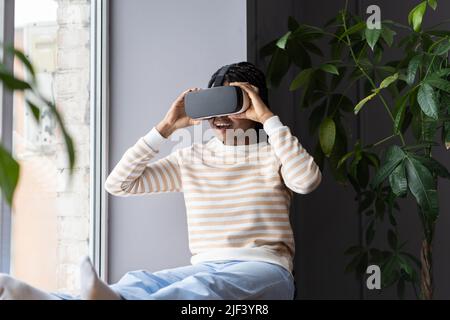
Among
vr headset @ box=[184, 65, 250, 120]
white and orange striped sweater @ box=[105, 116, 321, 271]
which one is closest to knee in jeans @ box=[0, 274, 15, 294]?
white and orange striped sweater @ box=[105, 116, 321, 271]

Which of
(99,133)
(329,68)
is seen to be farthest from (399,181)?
(99,133)

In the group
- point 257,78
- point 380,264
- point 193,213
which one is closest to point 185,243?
point 193,213

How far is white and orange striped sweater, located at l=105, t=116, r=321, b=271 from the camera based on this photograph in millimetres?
1507

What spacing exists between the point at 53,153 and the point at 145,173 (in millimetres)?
258

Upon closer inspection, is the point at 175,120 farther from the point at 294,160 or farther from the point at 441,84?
the point at 441,84

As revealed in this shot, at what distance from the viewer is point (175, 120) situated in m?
1.70

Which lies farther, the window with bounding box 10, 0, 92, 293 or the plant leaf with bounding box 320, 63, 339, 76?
the plant leaf with bounding box 320, 63, 339, 76

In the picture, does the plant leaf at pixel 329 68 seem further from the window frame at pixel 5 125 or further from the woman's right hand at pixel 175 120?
the window frame at pixel 5 125

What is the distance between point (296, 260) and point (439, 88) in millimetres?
1092

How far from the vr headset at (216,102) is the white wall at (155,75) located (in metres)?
0.25

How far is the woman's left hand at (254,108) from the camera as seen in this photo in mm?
1545

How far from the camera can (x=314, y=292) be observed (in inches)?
98.0

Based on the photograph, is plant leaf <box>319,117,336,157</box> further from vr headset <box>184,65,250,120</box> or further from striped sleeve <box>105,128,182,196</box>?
striped sleeve <box>105,128,182,196</box>
